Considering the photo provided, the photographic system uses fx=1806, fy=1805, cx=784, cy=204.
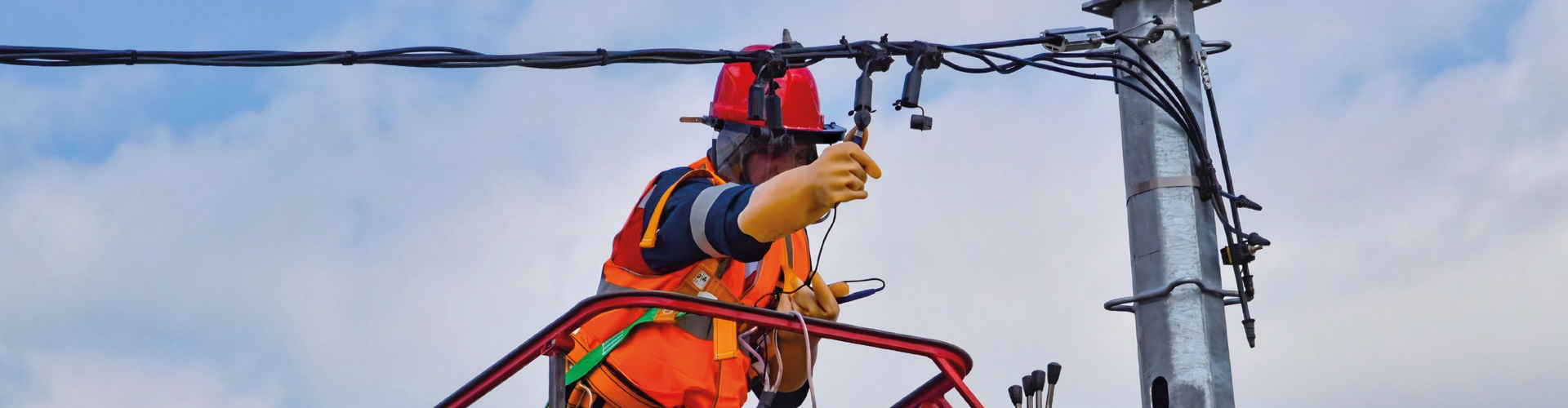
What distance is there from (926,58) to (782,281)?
1.01 metres

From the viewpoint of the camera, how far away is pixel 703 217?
6.09 meters

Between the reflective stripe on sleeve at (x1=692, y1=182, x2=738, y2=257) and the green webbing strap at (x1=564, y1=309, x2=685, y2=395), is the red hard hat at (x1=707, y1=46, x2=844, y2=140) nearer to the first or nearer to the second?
the reflective stripe on sleeve at (x1=692, y1=182, x2=738, y2=257)

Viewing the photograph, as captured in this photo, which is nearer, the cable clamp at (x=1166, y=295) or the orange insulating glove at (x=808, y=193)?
the orange insulating glove at (x=808, y=193)

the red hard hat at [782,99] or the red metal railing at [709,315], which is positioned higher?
the red hard hat at [782,99]

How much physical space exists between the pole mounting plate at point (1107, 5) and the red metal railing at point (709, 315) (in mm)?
1885

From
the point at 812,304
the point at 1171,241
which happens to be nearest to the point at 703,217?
the point at 812,304

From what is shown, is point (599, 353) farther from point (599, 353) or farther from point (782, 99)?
point (782, 99)

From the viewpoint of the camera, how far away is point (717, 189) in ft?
20.4

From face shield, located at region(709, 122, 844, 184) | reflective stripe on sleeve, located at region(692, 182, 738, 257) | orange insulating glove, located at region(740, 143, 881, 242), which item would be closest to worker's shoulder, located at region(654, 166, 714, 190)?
reflective stripe on sleeve, located at region(692, 182, 738, 257)

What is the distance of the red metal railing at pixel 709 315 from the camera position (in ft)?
17.7

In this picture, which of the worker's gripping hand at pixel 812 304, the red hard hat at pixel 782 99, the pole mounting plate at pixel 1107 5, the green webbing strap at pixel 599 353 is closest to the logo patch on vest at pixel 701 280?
the green webbing strap at pixel 599 353

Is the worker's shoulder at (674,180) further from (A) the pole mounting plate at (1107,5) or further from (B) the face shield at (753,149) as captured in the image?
(A) the pole mounting plate at (1107,5)

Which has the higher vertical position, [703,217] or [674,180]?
[674,180]

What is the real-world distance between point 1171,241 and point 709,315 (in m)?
2.11
